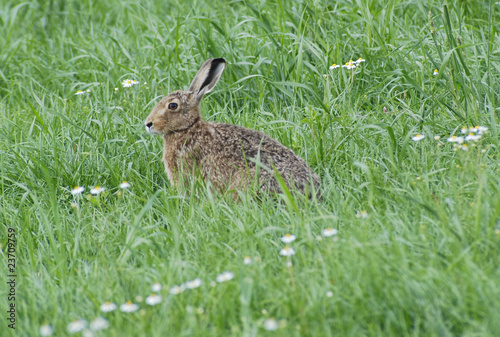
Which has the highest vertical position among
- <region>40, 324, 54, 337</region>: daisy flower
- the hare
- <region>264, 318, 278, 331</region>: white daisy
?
<region>40, 324, 54, 337</region>: daisy flower

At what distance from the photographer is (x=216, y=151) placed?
15.6ft

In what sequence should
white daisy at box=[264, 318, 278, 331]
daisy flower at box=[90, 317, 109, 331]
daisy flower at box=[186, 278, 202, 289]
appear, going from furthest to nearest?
daisy flower at box=[186, 278, 202, 289], daisy flower at box=[90, 317, 109, 331], white daisy at box=[264, 318, 278, 331]

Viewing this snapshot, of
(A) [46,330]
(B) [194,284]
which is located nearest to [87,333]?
(A) [46,330]

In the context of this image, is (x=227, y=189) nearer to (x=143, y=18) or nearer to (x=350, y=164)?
(x=350, y=164)

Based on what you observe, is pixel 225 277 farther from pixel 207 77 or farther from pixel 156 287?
pixel 207 77

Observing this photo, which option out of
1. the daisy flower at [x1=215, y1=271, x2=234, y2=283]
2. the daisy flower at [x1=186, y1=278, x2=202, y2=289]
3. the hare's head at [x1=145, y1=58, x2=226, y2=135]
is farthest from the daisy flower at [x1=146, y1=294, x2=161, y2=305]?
the hare's head at [x1=145, y1=58, x2=226, y2=135]

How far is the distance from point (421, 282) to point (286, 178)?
5.32 feet

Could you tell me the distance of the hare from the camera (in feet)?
14.3

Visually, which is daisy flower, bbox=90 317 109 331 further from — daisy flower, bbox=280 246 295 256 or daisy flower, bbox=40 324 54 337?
daisy flower, bbox=280 246 295 256

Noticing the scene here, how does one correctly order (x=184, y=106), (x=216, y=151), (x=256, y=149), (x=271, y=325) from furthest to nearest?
1. (x=184, y=106)
2. (x=216, y=151)
3. (x=256, y=149)
4. (x=271, y=325)

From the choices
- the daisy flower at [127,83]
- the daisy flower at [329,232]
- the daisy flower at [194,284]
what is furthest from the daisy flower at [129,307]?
the daisy flower at [127,83]

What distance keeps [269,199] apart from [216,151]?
0.79 metres

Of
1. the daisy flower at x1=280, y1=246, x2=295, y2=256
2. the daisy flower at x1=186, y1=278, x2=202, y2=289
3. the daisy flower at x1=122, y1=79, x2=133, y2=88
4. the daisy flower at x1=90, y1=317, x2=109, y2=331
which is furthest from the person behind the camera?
the daisy flower at x1=122, y1=79, x2=133, y2=88

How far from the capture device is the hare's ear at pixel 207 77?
204 inches
